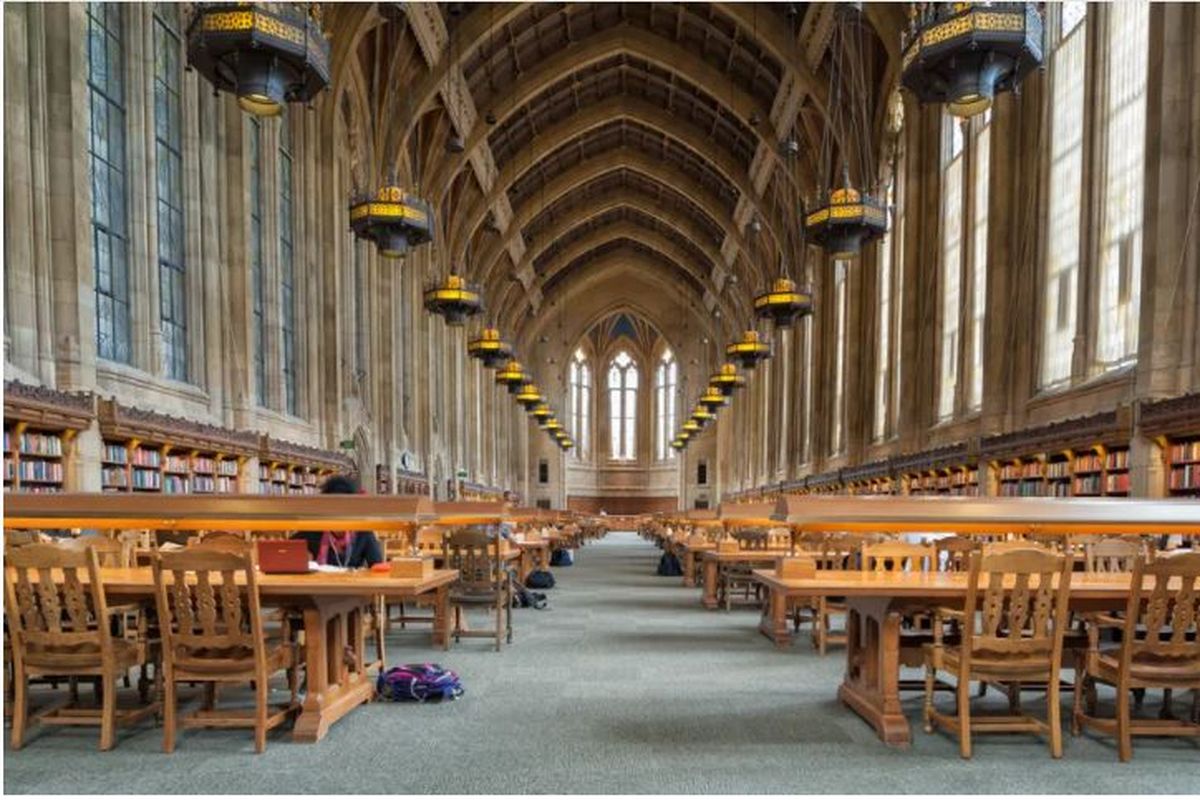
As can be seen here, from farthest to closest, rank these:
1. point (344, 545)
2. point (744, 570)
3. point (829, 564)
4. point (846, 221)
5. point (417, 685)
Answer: point (846, 221)
point (744, 570)
point (829, 564)
point (344, 545)
point (417, 685)

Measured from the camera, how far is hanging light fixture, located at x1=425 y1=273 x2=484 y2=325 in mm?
16266

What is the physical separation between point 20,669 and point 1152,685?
5.41 m

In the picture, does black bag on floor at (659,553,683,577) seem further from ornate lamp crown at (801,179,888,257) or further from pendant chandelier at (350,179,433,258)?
pendant chandelier at (350,179,433,258)

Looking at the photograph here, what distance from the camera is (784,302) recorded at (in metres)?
16.2

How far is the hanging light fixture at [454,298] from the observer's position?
16266 millimetres

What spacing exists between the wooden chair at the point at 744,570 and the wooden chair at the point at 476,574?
9.38 ft

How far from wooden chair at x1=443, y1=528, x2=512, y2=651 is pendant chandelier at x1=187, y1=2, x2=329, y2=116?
411 cm

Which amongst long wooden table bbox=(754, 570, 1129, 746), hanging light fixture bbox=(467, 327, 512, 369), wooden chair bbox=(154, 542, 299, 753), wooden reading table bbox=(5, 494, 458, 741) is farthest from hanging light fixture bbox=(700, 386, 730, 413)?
wooden chair bbox=(154, 542, 299, 753)

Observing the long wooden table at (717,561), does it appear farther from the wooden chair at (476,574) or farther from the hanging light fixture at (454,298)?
the hanging light fixture at (454,298)

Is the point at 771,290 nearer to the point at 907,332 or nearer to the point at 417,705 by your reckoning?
the point at 907,332

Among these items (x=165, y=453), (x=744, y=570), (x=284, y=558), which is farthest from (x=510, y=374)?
(x=284, y=558)

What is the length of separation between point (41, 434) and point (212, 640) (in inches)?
245

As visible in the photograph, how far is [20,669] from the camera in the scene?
433 cm

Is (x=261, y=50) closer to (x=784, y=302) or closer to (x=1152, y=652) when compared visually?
(x=1152, y=652)
